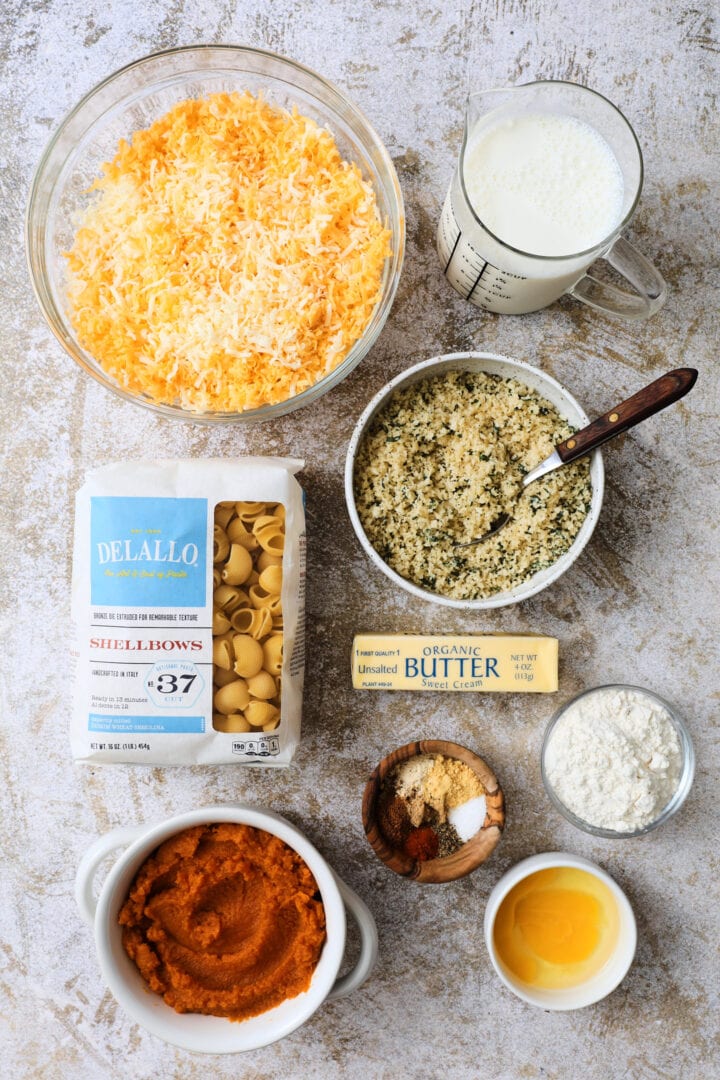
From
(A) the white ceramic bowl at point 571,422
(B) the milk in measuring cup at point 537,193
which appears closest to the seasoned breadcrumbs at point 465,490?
(A) the white ceramic bowl at point 571,422

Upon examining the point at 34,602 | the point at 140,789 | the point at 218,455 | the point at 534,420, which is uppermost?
the point at 534,420

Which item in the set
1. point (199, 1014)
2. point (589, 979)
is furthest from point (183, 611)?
point (589, 979)

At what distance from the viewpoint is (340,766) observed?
1.34 metres

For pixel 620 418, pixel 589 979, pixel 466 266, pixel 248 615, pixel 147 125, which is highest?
pixel 147 125

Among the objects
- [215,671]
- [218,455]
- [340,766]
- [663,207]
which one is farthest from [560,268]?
[340,766]

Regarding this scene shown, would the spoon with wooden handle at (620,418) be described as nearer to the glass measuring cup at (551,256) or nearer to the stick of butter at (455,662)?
the glass measuring cup at (551,256)

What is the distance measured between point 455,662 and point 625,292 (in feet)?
2.11

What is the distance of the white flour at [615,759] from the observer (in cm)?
121

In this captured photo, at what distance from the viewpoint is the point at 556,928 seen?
1.28 metres

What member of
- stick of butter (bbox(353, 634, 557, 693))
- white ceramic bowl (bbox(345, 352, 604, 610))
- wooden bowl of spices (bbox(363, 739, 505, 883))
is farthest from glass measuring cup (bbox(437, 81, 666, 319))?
wooden bowl of spices (bbox(363, 739, 505, 883))

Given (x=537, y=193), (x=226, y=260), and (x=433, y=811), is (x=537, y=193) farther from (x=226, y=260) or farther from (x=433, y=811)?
(x=433, y=811)

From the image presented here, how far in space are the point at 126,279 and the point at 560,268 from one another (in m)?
0.60

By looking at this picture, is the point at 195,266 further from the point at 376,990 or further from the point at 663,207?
the point at 376,990

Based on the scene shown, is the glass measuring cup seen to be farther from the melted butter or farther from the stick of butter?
the melted butter
